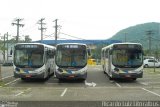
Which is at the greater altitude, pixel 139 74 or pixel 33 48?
pixel 33 48

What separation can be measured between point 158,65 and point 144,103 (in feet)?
181

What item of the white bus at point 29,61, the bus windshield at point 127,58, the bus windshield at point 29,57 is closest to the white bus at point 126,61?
the bus windshield at point 127,58

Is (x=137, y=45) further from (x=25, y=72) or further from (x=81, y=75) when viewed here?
(x=25, y=72)

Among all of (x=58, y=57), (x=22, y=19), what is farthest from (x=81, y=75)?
(x=22, y=19)

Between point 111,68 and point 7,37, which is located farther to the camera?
point 7,37

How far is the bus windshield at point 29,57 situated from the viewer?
29.9m

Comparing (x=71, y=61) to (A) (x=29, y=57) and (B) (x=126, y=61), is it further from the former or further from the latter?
(B) (x=126, y=61)

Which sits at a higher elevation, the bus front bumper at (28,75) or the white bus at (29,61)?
the white bus at (29,61)

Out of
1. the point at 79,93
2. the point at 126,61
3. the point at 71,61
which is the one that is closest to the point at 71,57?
the point at 71,61

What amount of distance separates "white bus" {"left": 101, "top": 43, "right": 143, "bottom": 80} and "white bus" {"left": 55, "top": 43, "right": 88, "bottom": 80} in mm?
2250

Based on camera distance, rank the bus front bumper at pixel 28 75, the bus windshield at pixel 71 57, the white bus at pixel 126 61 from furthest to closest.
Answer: the white bus at pixel 126 61 < the bus windshield at pixel 71 57 < the bus front bumper at pixel 28 75

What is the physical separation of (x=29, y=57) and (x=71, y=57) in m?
3.12

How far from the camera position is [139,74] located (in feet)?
100

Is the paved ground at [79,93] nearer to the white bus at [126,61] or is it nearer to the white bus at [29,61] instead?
the white bus at [29,61]
